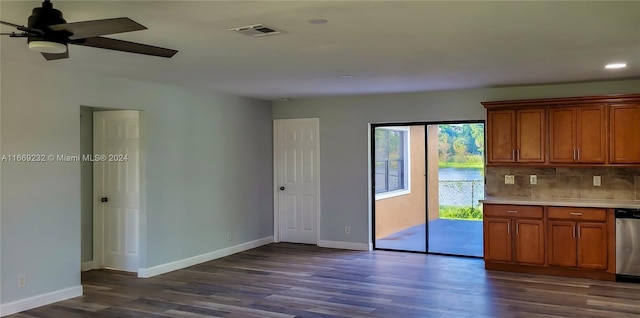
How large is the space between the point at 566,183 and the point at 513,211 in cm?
93

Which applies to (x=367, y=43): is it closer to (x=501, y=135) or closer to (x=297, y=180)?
(x=501, y=135)

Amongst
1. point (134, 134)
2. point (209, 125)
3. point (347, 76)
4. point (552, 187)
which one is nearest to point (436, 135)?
point (552, 187)

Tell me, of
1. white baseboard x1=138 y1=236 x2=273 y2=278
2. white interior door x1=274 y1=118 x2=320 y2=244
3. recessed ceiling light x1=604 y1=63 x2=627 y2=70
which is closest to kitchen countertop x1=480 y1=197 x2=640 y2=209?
recessed ceiling light x1=604 y1=63 x2=627 y2=70

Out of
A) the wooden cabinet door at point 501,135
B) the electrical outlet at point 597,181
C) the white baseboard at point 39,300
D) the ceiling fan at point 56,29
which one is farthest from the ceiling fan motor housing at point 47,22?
the electrical outlet at point 597,181

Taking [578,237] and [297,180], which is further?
[297,180]

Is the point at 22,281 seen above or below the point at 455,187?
below

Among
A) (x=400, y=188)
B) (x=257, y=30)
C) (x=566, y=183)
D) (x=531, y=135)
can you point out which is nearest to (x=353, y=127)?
(x=400, y=188)

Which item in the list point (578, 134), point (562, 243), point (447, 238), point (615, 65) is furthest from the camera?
point (447, 238)

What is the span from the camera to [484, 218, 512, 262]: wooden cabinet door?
642cm

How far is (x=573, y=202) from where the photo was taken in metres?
6.19

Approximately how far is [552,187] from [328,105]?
345cm

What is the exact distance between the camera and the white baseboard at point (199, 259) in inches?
250

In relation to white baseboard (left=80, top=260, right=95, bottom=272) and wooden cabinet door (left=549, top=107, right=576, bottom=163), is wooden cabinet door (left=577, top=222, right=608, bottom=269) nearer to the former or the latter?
wooden cabinet door (left=549, top=107, right=576, bottom=163)

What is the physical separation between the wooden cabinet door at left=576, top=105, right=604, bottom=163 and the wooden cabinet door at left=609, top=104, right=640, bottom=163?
0.08 metres
